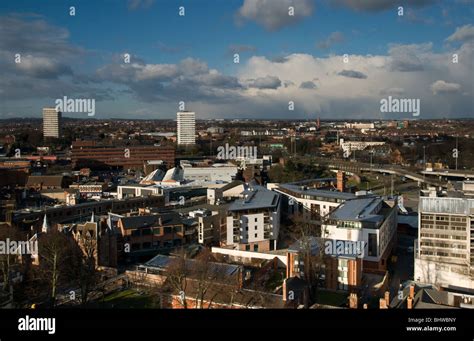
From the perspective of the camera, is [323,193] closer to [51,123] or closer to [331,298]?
[331,298]

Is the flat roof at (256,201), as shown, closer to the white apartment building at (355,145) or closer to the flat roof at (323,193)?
the flat roof at (323,193)

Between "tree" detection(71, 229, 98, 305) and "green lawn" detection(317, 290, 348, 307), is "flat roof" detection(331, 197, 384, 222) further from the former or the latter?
"tree" detection(71, 229, 98, 305)

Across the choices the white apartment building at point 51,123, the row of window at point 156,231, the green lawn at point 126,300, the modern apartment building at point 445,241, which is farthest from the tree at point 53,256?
the white apartment building at point 51,123

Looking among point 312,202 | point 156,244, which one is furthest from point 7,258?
point 312,202

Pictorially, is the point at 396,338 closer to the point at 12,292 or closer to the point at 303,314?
the point at 303,314
